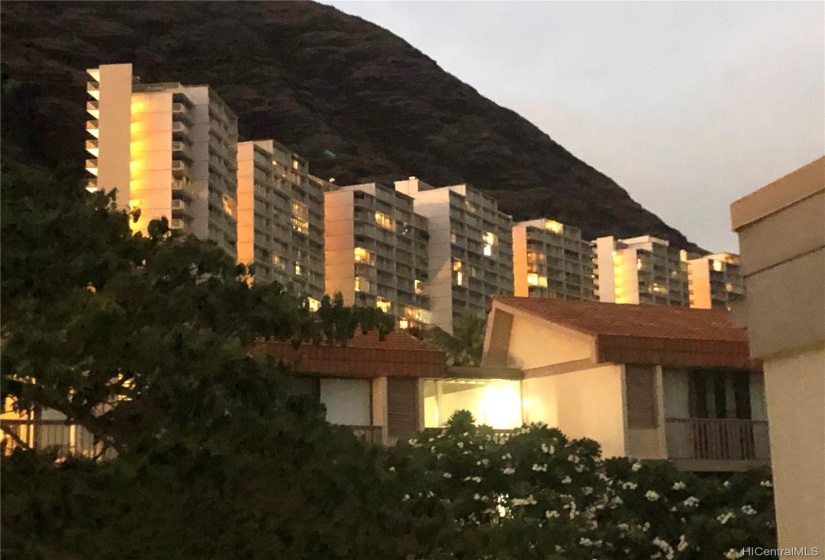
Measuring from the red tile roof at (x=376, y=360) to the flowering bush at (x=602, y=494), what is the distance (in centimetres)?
153

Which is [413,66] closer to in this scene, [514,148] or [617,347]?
[514,148]

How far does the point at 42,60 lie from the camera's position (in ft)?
259

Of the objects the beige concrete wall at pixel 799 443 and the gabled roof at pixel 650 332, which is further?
the gabled roof at pixel 650 332

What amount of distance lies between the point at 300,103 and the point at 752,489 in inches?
3823

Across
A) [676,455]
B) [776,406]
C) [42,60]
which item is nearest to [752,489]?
[676,455]

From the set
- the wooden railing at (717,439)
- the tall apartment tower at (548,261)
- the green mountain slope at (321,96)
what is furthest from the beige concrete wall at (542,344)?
the tall apartment tower at (548,261)

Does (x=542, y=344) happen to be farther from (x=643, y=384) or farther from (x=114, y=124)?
(x=114, y=124)

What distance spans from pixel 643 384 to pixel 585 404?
1.16 metres

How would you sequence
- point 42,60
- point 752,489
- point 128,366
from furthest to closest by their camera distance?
point 42,60, point 752,489, point 128,366

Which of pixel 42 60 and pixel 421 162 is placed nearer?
pixel 42 60

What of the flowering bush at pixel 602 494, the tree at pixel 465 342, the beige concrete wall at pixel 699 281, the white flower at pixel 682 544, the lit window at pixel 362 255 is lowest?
the white flower at pixel 682 544

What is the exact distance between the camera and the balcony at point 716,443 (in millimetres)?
18562

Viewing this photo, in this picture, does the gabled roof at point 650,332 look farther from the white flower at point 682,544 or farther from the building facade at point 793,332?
the building facade at point 793,332

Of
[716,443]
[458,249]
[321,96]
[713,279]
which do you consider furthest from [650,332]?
[321,96]
